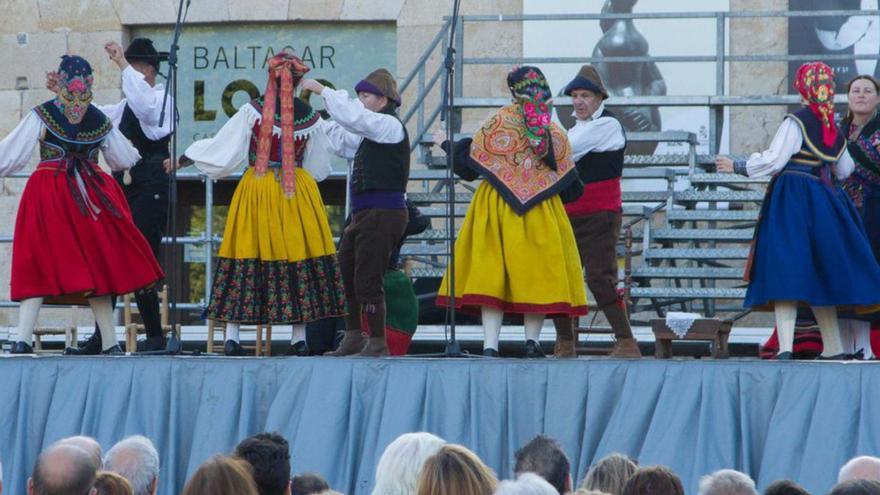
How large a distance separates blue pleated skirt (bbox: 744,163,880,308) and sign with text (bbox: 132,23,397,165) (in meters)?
5.51

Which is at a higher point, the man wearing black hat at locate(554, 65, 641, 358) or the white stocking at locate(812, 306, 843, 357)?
the man wearing black hat at locate(554, 65, 641, 358)

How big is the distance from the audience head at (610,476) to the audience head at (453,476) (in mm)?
531

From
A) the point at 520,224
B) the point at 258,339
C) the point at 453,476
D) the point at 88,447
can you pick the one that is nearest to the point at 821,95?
the point at 520,224

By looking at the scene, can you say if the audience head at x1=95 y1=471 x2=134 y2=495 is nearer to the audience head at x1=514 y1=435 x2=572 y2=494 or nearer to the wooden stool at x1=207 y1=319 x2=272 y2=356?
the audience head at x1=514 y1=435 x2=572 y2=494

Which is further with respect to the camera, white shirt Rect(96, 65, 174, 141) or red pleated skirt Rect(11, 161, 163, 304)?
white shirt Rect(96, 65, 174, 141)

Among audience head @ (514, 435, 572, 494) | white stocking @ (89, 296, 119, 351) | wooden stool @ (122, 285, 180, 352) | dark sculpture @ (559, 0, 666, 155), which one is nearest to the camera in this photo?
audience head @ (514, 435, 572, 494)

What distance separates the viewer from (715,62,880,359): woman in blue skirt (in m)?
8.05

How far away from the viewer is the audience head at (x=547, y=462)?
5.08 m

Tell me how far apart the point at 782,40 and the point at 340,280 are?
17.0 ft

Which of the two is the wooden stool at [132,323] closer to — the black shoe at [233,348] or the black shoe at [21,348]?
the black shoe at [233,348]

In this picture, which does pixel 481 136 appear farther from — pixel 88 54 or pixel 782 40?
pixel 88 54

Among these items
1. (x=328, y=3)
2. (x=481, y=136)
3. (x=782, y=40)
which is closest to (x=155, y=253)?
(x=481, y=136)

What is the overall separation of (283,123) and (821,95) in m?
2.63

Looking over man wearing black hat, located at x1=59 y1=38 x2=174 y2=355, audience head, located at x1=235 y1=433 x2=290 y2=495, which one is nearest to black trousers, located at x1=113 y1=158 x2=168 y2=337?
man wearing black hat, located at x1=59 y1=38 x2=174 y2=355
